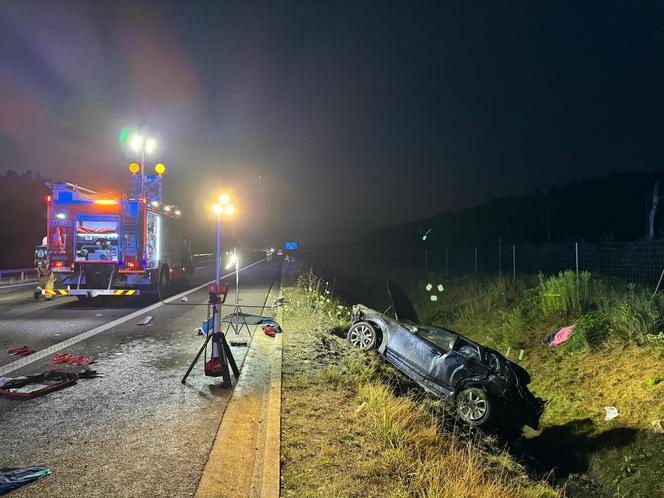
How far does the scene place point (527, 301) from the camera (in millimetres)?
11250

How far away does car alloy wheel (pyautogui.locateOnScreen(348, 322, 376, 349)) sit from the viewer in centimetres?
820

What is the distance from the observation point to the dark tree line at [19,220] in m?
37.7

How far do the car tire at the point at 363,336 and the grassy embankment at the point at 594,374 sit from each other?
274cm

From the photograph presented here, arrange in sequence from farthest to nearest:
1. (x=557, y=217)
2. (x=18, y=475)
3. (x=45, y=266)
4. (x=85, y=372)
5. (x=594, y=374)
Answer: (x=557, y=217) → (x=45, y=266) → (x=594, y=374) → (x=85, y=372) → (x=18, y=475)

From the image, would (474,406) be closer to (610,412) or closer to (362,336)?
(610,412)

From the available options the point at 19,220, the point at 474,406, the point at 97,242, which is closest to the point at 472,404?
the point at 474,406

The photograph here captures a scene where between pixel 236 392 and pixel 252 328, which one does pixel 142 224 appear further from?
pixel 236 392

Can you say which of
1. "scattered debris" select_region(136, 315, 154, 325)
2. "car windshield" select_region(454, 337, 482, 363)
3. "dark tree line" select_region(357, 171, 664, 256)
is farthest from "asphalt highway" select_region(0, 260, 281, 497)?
"dark tree line" select_region(357, 171, 664, 256)

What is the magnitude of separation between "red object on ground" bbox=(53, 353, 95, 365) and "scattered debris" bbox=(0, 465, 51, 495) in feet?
12.0

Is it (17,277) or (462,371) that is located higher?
(17,277)

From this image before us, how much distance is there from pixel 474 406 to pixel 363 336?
8.39ft

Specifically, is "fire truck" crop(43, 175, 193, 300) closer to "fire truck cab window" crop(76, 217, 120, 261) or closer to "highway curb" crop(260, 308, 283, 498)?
"fire truck cab window" crop(76, 217, 120, 261)

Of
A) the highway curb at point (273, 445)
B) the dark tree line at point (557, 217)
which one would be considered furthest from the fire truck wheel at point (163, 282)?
the dark tree line at point (557, 217)

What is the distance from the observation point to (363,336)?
8.34 m
